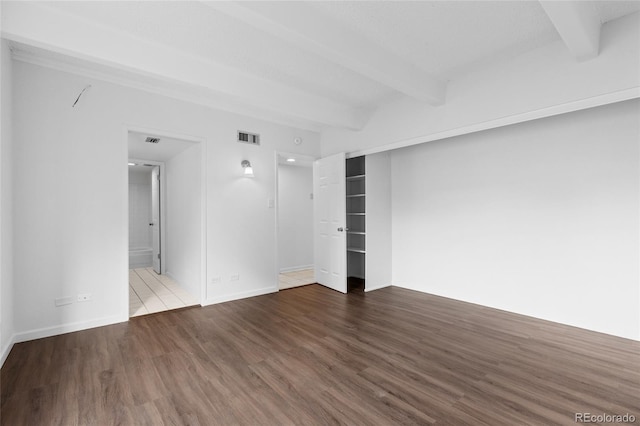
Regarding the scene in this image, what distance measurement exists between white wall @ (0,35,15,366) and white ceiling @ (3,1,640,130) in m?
0.34

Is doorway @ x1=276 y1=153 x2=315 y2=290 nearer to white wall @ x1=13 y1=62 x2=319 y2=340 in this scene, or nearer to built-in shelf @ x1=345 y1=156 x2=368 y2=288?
built-in shelf @ x1=345 y1=156 x2=368 y2=288

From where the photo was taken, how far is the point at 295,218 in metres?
6.48

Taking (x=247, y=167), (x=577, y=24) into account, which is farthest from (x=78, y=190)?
(x=577, y=24)

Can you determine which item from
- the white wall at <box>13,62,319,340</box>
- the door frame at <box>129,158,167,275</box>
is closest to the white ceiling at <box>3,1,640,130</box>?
the white wall at <box>13,62,319,340</box>

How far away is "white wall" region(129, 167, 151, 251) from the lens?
8088mm

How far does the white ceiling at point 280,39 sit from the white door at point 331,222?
5.02 feet

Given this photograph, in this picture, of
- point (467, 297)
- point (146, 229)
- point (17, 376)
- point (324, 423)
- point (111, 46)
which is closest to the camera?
point (324, 423)

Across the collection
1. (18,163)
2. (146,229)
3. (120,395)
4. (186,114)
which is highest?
(186,114)

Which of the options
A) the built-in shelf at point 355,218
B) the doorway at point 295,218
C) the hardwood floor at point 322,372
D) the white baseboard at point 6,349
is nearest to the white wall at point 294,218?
the doorway at point 295,218

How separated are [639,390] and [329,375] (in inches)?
84.8

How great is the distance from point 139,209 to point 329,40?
307 inches

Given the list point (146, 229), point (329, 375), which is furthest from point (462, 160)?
point (146, 229)

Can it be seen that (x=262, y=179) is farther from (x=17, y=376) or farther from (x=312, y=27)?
(x=17, y=376)

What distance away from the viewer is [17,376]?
2238 millimetres
